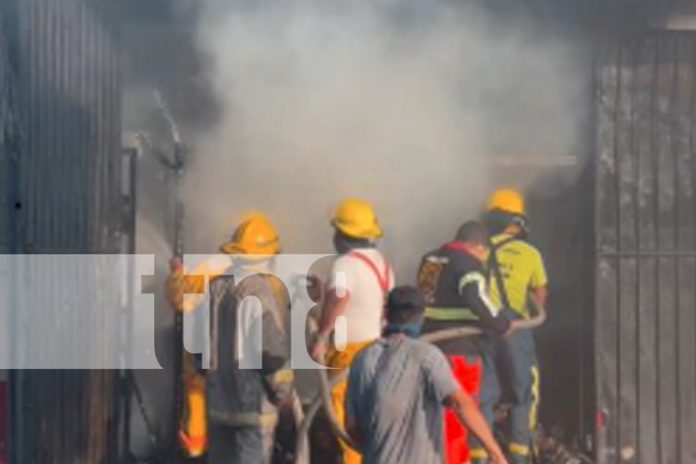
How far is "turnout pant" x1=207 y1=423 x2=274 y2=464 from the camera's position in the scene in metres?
7.16

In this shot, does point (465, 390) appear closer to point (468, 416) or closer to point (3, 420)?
point (468, 416)

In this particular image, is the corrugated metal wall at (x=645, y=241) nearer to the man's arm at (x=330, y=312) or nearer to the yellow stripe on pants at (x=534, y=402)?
the yellow stripe on pants at (x=534, y=402)

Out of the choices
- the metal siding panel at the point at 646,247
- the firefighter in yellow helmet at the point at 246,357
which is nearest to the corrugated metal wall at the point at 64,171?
the firefighter in yellow helmet at the point at 246,357

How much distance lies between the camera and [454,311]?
769 centimetres

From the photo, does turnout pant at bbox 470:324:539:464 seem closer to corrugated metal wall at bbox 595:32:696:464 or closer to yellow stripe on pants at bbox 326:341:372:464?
corrugated metal wall at bbox 595:32:696:464

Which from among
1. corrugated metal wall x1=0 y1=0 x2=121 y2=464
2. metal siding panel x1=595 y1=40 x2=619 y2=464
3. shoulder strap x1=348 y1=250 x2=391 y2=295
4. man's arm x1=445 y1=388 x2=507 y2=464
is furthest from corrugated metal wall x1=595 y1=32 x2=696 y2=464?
corrugated metal wall x1=0 y1=0 x2=121 y2=464

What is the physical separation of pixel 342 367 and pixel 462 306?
0.92 meters

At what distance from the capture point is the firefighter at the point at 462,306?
7453 millimetres

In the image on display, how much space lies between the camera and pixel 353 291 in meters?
7.13

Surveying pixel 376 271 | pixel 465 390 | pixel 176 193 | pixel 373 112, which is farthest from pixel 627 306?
pixel 176 193

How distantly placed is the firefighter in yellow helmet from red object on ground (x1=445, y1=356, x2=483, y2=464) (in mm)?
1027

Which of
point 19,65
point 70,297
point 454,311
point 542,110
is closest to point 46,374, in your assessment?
point 70,297

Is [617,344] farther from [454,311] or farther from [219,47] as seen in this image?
[219,47]

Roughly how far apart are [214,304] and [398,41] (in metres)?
2.75
